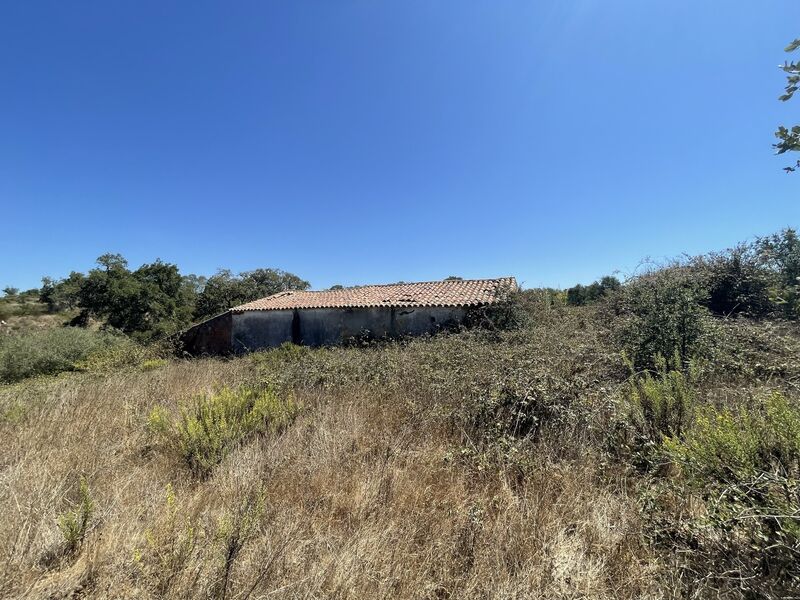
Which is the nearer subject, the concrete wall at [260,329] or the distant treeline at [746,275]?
the distant treeline at [746,275]

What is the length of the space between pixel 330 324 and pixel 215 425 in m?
13.2

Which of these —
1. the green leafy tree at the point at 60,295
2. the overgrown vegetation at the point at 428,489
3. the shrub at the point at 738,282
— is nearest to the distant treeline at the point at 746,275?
the shrub at the point at 738,282

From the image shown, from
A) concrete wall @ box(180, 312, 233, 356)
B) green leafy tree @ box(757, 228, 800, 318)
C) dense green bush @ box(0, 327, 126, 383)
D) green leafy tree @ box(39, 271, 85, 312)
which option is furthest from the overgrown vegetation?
green leafy tree @ box(39, 271, 85, 312)

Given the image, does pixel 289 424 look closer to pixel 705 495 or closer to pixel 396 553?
pixel 396 553

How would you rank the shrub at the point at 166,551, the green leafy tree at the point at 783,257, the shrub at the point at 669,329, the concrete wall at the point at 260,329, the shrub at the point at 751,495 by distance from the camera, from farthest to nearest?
the concrete wall at the point at 260,329, the green leafy tree at the point at 783,257, the shrub at the point at 669,329, the shrub at the point at 166,551, the shrub at the point at 751,495

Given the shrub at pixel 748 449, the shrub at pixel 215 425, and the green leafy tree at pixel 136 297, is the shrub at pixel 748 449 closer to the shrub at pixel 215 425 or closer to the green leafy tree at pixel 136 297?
the shrub at pixel 215 425

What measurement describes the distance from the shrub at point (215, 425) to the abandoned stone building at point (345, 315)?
10.3 meters

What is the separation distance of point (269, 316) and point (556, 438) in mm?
17043

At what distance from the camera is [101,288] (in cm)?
2664

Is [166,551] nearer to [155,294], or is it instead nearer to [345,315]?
[345,315]

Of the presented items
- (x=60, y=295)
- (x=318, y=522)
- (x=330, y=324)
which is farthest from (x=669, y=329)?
(x=60, y=295)

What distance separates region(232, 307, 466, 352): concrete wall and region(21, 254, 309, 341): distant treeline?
7.91 meters

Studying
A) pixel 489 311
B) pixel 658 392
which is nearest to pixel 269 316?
pixel 489 311

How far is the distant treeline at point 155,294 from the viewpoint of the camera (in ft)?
84.6
